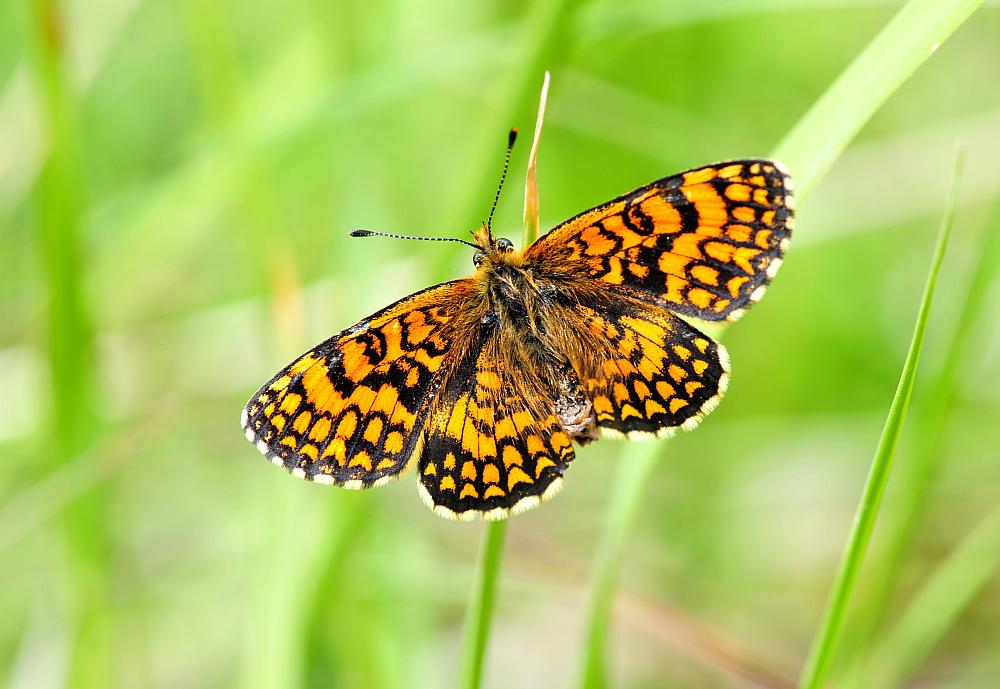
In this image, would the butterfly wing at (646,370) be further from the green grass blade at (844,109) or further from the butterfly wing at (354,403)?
the butterfly wing at (354,403)

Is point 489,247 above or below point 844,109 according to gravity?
above

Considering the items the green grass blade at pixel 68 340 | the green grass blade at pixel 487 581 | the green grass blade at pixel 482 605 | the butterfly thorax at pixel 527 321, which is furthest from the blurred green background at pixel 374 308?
the green grass blade at pixel 482 605

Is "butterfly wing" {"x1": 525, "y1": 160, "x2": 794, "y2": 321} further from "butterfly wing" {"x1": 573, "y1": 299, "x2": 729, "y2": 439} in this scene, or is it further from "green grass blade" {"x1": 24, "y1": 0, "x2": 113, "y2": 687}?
"green grass blade" {"x1": 24, "y1": 0, "x2": 113, "y2": 687}

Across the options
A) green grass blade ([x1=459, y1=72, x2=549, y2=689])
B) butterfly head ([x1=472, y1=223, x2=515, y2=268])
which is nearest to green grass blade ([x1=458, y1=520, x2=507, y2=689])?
green grass blade ([x1=459, y1=72, x2=549, y2=689])

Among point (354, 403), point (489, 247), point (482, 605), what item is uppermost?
point (489, 247)

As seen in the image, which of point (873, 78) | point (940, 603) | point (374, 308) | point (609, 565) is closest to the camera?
point (873, 78)

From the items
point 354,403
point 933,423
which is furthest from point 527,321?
point 933,423

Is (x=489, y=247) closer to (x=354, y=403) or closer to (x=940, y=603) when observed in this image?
(x=354, y=403)

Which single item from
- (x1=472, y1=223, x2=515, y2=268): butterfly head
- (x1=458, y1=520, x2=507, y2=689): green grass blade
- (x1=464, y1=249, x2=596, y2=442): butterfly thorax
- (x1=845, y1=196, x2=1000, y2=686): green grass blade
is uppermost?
(x1=472, y1=223, x2=515, y2=268): butterfly head
